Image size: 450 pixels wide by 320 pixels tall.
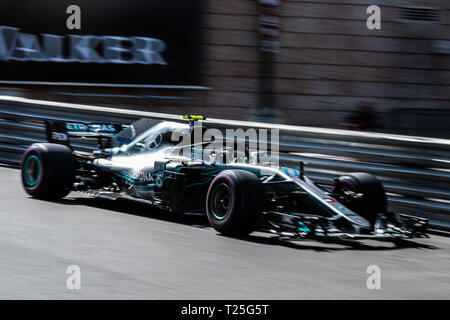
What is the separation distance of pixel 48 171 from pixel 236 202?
2.63 metres

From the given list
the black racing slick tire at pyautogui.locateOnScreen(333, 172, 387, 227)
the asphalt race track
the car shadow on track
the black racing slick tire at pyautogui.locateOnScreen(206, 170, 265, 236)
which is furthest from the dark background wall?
the black racing slick tire at pyautogui.locateOnScreen(206, 170, 265, 236)

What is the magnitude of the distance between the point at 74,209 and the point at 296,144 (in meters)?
2.92

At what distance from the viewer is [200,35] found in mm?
19266

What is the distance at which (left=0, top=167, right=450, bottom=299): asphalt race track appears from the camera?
5.54 meters

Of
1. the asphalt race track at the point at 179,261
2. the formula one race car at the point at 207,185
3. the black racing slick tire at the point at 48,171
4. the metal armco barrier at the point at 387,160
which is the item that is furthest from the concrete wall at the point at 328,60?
the asphalt race track at the point at 179,261

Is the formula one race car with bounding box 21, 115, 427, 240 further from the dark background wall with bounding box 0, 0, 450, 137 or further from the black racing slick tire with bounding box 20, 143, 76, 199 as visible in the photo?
the dark background wall with bounding box 0, 0, 450, 137

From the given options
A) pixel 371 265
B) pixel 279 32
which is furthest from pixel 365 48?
pixel 371 265

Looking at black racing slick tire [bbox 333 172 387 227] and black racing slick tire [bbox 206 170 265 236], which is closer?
black racing slick tire [bbox 206 170 265 236]

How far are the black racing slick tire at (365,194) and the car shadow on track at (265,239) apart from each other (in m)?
0.34

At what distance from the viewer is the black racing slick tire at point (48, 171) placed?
9.11 metres

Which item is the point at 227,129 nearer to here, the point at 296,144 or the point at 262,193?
the point at 296,144

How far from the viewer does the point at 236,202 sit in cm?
748

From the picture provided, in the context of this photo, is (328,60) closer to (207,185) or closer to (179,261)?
(207,185)

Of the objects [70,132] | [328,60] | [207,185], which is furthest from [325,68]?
[207,185]
